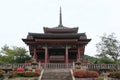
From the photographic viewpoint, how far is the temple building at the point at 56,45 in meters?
45.1

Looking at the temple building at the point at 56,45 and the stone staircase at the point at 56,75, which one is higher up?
the temple building at the point at 56,45

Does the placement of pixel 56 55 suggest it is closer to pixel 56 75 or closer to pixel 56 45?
pixel 56 45

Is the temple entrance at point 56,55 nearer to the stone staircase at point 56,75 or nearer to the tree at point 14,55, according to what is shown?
the tree at point 14,55

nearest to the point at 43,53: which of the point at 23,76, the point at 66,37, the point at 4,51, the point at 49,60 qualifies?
the point at 49,60

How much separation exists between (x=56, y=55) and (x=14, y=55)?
938 cm

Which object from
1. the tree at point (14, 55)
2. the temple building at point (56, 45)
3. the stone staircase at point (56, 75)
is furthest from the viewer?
the tree at point (14, 55)

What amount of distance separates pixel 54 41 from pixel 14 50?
472 inches

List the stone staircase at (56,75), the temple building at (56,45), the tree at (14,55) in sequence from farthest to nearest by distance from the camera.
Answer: the tree at (14,55), the temple building at (56,45), the stone staircase at (56,75)

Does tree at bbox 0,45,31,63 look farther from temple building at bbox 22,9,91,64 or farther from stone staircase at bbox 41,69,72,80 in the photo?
stone staircase at bbox 41,69,72,80

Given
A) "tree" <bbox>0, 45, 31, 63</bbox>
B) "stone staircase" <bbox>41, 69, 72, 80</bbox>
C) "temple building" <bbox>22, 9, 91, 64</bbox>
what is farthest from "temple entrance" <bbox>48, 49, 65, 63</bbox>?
"stone staircase" <bbox>41, 69, 72, 80</bbox>

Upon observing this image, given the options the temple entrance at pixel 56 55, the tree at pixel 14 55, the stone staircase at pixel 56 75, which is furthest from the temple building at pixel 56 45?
the stone staircase at pixel 56 75

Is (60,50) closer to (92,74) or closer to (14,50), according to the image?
(14,50)

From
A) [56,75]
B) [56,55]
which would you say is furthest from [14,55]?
[56,75]

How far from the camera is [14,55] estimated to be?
53.4 m
